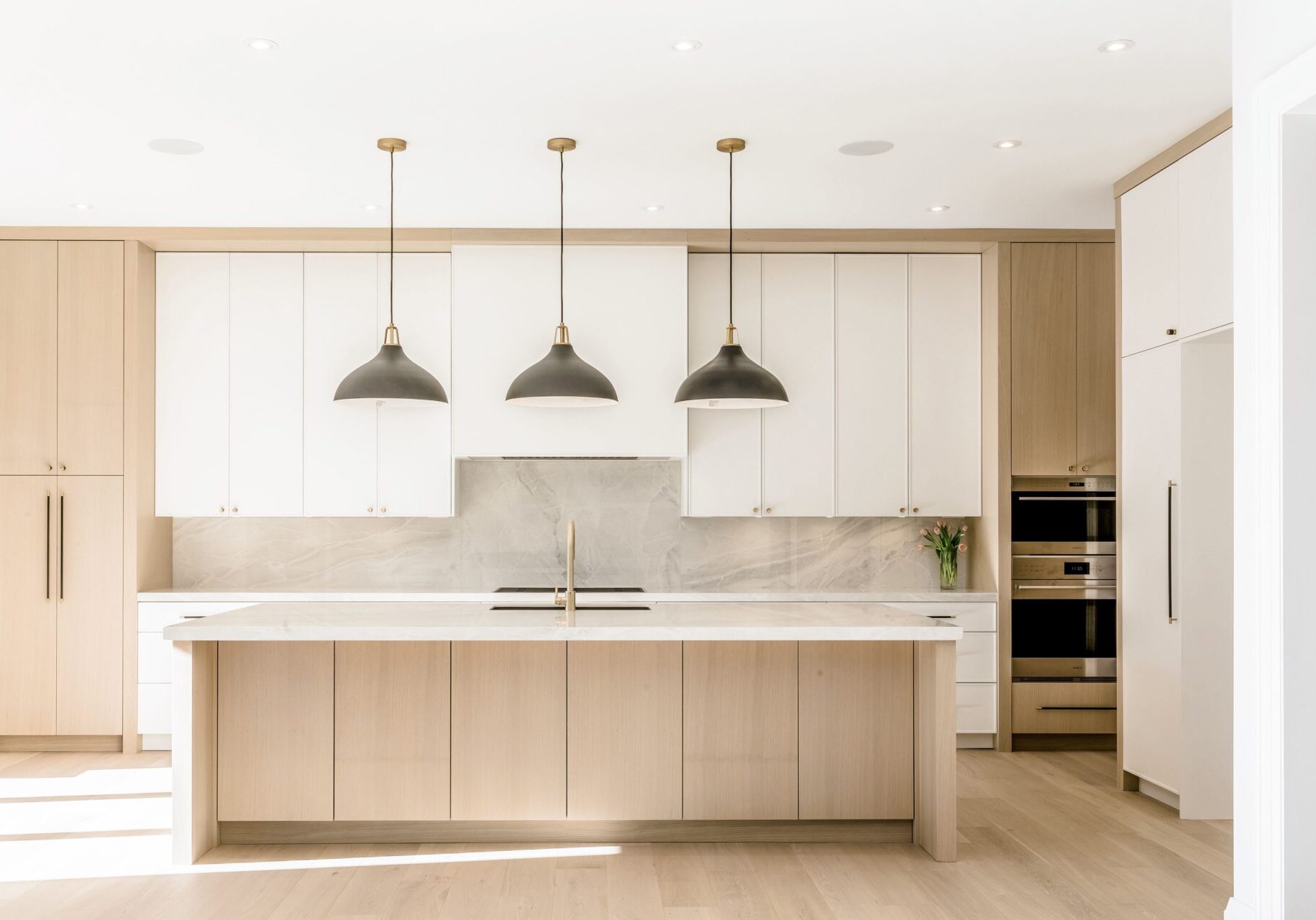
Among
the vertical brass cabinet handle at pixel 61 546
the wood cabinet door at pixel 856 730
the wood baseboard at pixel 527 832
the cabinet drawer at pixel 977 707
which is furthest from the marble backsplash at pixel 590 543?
the wood baseboard at pixel 527 832

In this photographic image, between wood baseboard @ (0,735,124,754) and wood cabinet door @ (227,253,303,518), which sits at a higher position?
wood cabinet door @ (227,253,303,518)

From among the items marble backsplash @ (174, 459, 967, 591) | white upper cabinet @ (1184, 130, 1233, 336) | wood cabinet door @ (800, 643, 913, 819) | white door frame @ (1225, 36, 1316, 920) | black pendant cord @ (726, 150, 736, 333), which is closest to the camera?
white door frame @ (1225, 36, 1316, 920)

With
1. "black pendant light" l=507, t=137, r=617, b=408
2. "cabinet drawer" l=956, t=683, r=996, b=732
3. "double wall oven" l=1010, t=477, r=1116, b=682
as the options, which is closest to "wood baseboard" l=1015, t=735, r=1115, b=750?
→ "cabinet drawer" l=956, t=683, r=996, b=732

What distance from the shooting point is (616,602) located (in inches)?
205

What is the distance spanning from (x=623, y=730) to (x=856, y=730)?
2.87 feet

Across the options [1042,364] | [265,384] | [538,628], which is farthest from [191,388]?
[1042,364]

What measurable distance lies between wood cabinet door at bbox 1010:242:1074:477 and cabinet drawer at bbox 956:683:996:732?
3.76 ft

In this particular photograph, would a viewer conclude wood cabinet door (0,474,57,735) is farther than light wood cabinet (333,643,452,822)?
Yes

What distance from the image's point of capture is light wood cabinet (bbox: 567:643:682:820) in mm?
3805

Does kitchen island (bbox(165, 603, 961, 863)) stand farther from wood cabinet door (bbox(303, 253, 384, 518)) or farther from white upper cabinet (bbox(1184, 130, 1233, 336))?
wood cabinet door (bbox(303, 253, 384, 518))

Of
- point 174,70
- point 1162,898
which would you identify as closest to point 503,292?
point 174,70

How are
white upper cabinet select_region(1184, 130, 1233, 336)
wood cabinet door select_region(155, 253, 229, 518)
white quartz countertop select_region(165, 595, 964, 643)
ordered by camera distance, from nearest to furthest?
white quartz countertop select_region(165, 595, 964, 643) → white upper cabinet select_region(1184, 130, 1233, 336) → wood cabinet door select_region(155, 253, 229, 518)

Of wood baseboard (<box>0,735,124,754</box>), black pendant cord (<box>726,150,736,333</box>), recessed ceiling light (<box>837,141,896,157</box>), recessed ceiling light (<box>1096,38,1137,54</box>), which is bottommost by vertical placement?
wood baseboard (<box>0,735,124,754</box>)

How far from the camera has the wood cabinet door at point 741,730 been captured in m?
3.81
